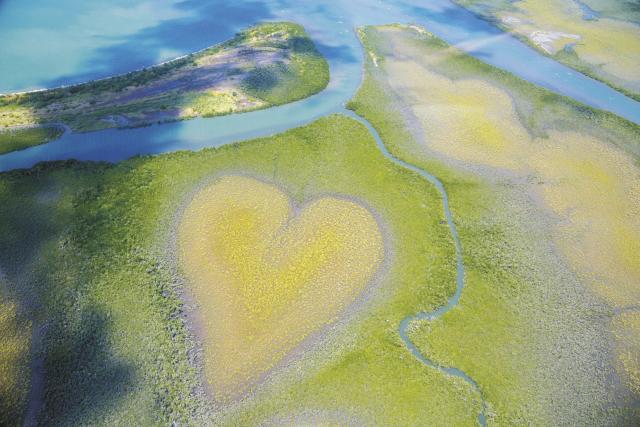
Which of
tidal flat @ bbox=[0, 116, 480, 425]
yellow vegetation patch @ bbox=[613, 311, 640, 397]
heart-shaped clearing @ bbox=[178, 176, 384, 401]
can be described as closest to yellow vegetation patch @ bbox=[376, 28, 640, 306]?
yellow vegetation patch @ bbox=[613, 311, 640, 397]

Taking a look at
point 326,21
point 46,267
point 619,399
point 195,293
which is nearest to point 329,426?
point 195,293

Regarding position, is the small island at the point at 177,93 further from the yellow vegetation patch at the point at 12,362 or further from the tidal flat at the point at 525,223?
the yellow vegetation patch at the point at 12,362

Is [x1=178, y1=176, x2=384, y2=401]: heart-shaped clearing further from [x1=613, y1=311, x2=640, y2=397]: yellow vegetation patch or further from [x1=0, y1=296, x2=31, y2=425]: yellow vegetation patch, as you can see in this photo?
[x1=613, y1=311, x2=640, y2=397]: yellow vegetation patch

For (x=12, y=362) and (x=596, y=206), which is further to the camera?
(x=596, y=206)

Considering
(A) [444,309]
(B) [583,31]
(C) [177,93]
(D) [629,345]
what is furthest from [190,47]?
(B) [583,31]

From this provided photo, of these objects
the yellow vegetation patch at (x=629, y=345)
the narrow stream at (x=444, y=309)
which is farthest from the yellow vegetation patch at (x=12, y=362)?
the yellow vegetation patch at (x=629, y=345)

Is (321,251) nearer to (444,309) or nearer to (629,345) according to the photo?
(444,309)
